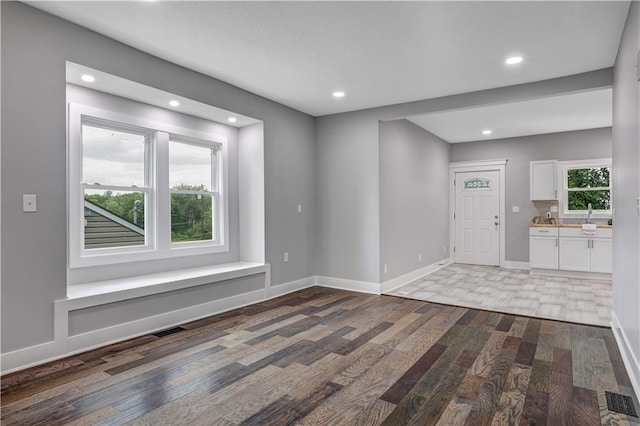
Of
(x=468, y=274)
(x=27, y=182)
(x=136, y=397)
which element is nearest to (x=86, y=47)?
(x=27, y=182)

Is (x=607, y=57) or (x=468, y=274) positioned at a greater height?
(x=607, y=57)

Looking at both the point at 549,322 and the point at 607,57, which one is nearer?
the point at 607,57

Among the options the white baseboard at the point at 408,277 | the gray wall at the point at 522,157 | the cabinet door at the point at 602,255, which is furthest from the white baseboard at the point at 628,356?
the gray wall at the point at 522,157

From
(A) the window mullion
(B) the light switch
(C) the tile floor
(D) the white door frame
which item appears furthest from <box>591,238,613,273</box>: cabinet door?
(B) the light switch

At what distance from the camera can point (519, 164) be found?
727 centimetres

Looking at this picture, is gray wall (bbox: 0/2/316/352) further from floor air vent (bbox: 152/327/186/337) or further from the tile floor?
the tile floor

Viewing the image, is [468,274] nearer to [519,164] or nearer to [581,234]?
[581,234]

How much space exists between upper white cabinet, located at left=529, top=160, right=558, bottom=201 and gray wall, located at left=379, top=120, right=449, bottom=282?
5.23 ft

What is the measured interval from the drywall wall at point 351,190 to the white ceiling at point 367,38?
1.01 metres

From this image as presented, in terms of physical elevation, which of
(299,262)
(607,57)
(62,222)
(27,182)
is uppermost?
(607,57)

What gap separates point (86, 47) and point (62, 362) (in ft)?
8.03

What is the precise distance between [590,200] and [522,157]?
1380 mm

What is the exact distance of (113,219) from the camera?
3.78 metres

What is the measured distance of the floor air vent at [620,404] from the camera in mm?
2092
